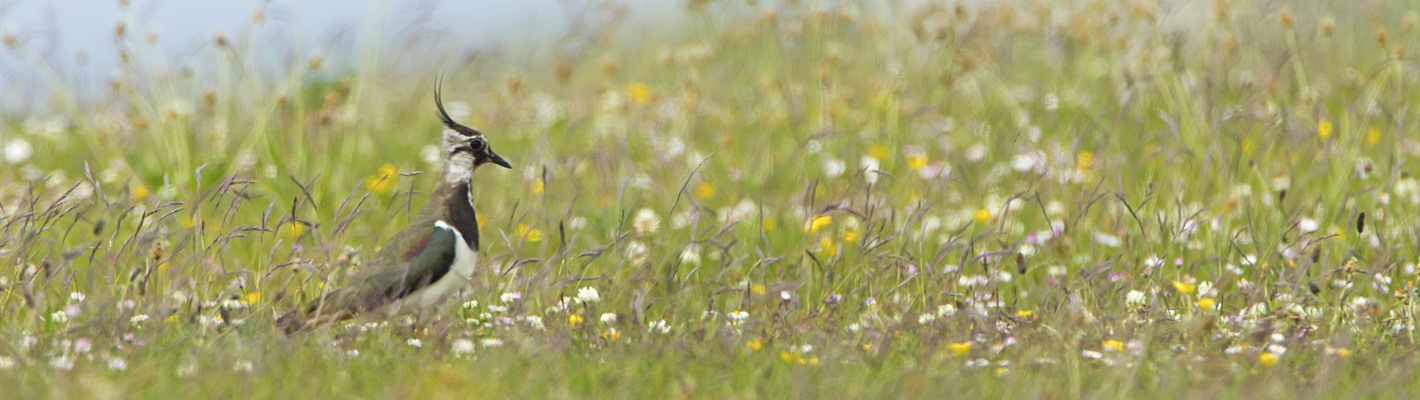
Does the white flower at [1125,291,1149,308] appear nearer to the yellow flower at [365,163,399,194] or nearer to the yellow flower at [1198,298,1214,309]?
the yellow flower at [1198,298,1214,309]

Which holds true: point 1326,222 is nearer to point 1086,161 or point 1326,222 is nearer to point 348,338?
point 1086,161

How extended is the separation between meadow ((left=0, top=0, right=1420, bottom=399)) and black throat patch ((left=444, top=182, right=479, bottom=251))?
12 cm

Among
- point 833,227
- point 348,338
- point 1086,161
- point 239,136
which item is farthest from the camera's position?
point 239,136

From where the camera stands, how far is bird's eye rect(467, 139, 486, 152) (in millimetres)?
5397

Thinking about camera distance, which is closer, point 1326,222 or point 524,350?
point 524,350

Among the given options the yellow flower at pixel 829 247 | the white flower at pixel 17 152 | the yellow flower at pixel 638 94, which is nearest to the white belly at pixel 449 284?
the yellow flower at pixel 829 247

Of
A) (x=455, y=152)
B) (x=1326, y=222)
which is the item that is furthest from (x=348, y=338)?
(x=1326, y=222)

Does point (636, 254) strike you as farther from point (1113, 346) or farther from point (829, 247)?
point (1113, 346)

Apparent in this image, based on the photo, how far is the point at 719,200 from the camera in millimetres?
7363

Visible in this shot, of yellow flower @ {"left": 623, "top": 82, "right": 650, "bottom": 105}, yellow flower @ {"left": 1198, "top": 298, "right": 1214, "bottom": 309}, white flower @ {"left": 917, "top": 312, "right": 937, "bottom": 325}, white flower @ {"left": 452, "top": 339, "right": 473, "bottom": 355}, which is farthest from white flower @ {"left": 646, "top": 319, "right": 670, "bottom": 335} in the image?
yellow flower @ {"left": 623, "top": 82, "right": 650, "bottom": 105}

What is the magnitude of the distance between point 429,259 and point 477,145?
0.49 meters

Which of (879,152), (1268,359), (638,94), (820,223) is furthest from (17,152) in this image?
(1268,359)

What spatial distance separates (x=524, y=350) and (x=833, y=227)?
2.28 meters

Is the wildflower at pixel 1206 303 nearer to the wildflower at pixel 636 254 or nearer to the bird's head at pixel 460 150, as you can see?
the wildflower at pixel 636 254
